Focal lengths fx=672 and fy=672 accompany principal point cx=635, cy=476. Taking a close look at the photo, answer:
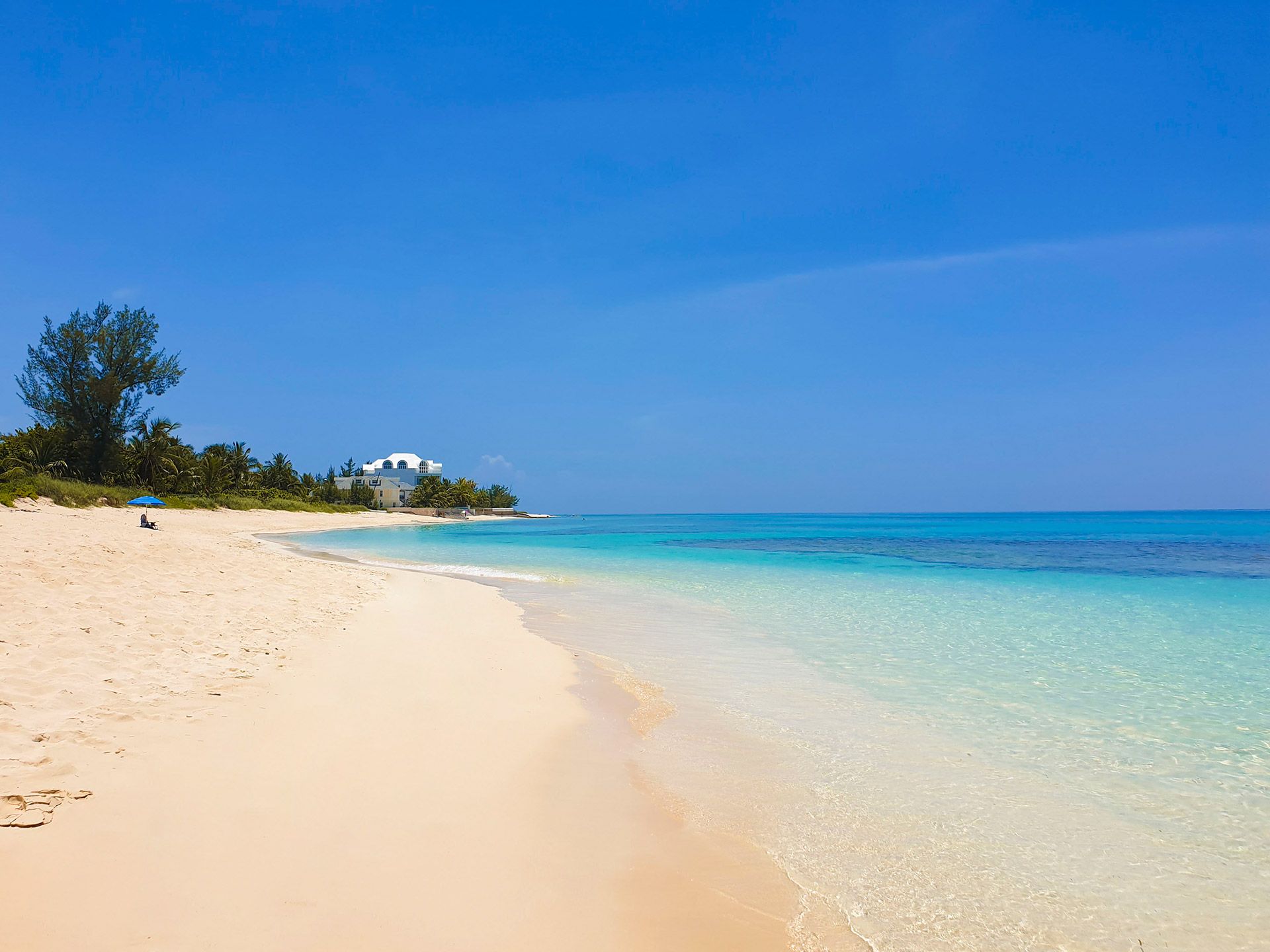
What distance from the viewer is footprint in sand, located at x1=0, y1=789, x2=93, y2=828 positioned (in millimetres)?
Answer: 3400

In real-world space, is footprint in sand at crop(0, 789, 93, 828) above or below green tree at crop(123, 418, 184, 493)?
below

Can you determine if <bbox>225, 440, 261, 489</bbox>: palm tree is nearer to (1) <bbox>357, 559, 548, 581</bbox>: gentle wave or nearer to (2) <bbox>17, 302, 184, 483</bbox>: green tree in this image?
(2) <bbox>17, 302, 184, 483</bbox>: green tree

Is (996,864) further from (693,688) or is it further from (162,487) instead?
(162,487)

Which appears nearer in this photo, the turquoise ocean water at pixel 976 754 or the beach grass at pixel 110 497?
the turquoise ocean water at pixel 976 754

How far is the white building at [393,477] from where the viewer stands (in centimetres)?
10488

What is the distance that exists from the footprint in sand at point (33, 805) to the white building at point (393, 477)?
99.8m

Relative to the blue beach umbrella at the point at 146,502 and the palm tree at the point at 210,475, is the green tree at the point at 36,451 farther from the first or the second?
the palm tree at the point at 210,475

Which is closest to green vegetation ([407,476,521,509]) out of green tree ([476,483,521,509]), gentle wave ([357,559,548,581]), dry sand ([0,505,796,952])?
green tree ([476,483,521,509])

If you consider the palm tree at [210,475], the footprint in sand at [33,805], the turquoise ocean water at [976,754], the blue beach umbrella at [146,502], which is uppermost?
the palm tree at [210,475]

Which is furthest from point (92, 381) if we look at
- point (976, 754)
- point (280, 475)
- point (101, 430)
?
point (976, 754)

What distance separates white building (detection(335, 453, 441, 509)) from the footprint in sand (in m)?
99.8

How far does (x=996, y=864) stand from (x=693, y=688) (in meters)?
4.32

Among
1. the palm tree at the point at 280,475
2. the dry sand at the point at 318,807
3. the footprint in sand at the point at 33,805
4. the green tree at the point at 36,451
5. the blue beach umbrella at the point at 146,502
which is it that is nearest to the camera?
the dry sand at the point at 318,807

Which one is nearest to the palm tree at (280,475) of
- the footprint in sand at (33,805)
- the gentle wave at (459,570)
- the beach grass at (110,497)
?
the beach grass at (110,497)
